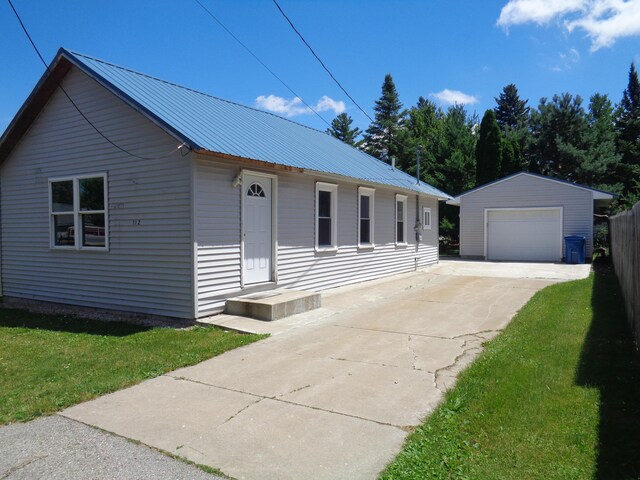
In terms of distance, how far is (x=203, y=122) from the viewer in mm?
9352

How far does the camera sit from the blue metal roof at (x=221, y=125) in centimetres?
845

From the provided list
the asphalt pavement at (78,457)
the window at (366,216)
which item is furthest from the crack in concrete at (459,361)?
the window at (366,216)

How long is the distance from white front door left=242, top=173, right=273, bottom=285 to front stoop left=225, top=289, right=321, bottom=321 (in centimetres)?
51

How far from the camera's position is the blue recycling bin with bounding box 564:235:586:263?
20.3 metres

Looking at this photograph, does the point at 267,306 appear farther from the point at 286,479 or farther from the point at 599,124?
the point at 599,124

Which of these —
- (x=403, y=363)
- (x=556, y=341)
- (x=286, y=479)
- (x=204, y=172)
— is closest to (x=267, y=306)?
(x=204, y=172)

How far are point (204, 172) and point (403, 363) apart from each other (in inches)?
183

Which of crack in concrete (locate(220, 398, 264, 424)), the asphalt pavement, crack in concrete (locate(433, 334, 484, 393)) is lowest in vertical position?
the asphalt pavement

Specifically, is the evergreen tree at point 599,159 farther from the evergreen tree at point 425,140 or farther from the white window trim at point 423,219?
the white window trim at point 423,219

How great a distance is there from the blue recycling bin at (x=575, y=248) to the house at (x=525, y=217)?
89cm

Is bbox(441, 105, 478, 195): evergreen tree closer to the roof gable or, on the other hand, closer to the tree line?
the tree line

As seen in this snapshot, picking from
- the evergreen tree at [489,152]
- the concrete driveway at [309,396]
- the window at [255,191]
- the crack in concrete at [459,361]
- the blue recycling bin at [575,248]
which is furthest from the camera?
the evergreen tree at [489,152]

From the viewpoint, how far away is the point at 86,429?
13.8ft

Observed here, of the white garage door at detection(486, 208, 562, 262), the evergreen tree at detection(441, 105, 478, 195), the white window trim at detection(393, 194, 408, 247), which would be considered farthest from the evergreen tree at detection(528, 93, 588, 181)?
the white window trim at detection(393, 194, 408, 247)
